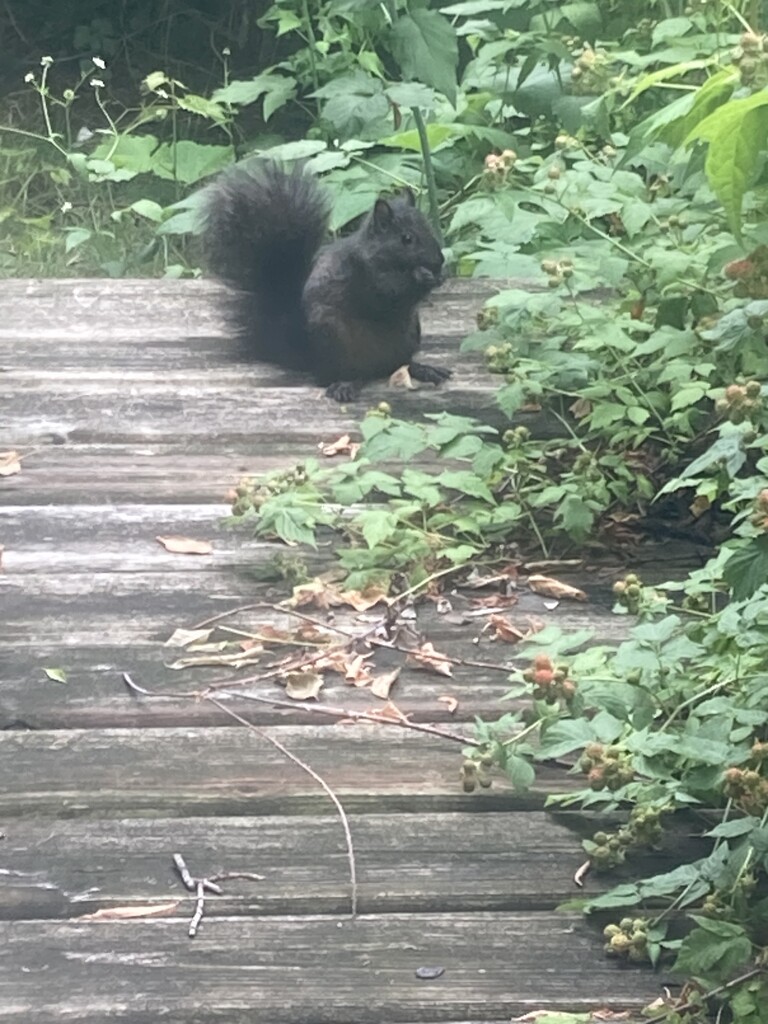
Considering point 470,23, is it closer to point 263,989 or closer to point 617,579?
point 617,579

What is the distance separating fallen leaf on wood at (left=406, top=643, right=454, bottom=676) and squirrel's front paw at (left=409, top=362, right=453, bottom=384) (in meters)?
1.33

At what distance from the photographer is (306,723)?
7.41 feet

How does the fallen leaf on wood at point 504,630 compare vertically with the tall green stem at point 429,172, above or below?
below

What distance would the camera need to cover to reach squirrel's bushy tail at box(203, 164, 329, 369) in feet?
12.9

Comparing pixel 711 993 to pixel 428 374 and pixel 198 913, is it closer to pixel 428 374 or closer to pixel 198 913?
pixel 198 913

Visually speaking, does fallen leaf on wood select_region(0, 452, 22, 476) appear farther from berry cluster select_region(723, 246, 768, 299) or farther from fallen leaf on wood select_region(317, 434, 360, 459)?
berry cluster select_region(723, 246, 768, 299)

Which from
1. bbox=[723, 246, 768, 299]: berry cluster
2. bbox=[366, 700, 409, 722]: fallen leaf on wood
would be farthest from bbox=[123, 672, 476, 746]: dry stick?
bbox=[723, 246, 768, 299]: berry cluster

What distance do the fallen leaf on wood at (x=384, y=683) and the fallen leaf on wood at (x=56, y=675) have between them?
1.46ft

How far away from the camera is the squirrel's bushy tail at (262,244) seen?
3.93 meters

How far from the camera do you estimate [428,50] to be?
3.98 metres

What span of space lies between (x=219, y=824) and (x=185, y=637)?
22.1 inches

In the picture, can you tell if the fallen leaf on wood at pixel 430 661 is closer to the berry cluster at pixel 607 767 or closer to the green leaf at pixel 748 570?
the berry cluster at pixel 607 767

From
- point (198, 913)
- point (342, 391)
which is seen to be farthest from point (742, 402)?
point (342, 391)

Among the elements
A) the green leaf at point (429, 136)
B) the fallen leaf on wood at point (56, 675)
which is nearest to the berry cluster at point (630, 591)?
the fallen leaf on wood at point (56, 675)
